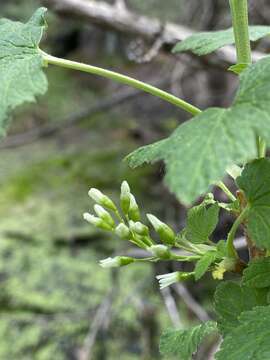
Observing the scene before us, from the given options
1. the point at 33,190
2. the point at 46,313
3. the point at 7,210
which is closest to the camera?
the point at 46,313

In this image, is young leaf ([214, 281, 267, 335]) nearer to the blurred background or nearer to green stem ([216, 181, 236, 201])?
green stem ([216, 181, 236, 201])

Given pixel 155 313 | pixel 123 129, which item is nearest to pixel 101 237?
pixel 155 313

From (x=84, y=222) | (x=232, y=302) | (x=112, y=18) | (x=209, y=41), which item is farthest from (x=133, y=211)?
(x=84, y=222)

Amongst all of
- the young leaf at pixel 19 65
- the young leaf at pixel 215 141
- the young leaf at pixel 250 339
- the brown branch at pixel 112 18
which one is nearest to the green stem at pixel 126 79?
the young leaf at pixel 19 65

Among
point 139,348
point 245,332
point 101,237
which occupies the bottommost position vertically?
point 139,348

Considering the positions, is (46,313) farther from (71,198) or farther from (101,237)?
(71,198)

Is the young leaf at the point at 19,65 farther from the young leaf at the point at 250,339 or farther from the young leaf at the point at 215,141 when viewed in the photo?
the young leaf at the point at 250,339

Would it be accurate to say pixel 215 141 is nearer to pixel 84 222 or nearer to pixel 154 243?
pixel 154 243
